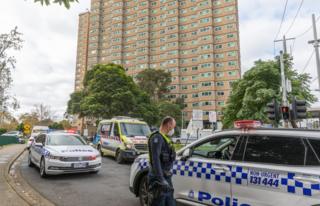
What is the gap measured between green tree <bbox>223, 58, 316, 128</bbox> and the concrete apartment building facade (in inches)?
1218

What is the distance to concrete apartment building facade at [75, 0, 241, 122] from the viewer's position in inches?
2286

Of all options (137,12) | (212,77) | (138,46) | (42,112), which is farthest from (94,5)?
(212,77)

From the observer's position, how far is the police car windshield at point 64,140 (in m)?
8.50

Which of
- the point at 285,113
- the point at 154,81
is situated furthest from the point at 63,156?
the point at 154,81

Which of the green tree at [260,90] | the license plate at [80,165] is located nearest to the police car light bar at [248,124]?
the license plate at [80,165]

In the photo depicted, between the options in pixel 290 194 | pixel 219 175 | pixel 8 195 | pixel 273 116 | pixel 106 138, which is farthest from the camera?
pixel 106 138

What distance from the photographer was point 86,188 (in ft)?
21.2

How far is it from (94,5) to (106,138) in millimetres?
81070

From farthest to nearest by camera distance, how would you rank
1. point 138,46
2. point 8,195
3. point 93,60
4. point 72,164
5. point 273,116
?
1. point 93,60
2. point 138,46
3. point 273,116
4. point 72,164
5. point 8,195

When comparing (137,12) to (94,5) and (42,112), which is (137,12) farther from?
(42,112)

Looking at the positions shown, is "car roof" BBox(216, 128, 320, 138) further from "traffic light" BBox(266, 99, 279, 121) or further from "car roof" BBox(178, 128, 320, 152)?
"traffic light" BBox(266, 99, 279, 121)

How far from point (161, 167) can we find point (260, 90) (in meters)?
21.9

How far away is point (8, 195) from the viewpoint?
5.38 metres

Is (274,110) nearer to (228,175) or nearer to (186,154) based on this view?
(186,154)
